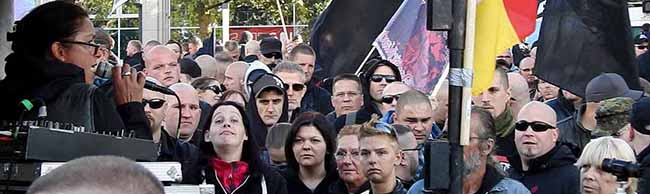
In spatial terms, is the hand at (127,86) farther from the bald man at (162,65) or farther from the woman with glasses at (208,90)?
the woman with glasses at (208,90)

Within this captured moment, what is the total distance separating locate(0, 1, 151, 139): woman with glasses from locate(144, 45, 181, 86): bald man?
4.39 metres

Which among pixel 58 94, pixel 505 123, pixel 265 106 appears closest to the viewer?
pixel 58 94

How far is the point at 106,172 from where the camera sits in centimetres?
150

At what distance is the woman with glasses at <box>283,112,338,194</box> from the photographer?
6781 millimetres

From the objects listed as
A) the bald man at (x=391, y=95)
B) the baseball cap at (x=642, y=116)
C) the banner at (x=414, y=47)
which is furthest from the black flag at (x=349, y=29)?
the baseball cap at (x=642, y=116)

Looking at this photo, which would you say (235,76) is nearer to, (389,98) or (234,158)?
(389,98)

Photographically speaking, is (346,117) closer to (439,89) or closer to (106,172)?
(439,89)

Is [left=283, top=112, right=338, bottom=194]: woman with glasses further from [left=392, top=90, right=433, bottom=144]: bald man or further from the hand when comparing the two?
the hand

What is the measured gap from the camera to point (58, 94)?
165 inches

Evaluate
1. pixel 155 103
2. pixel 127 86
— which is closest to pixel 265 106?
pixel 155 103

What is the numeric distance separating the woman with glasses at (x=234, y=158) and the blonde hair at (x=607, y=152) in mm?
1516

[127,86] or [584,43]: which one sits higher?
[584,43]

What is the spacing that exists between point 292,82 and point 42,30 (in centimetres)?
489

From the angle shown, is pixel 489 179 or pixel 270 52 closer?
pixel 489 179
